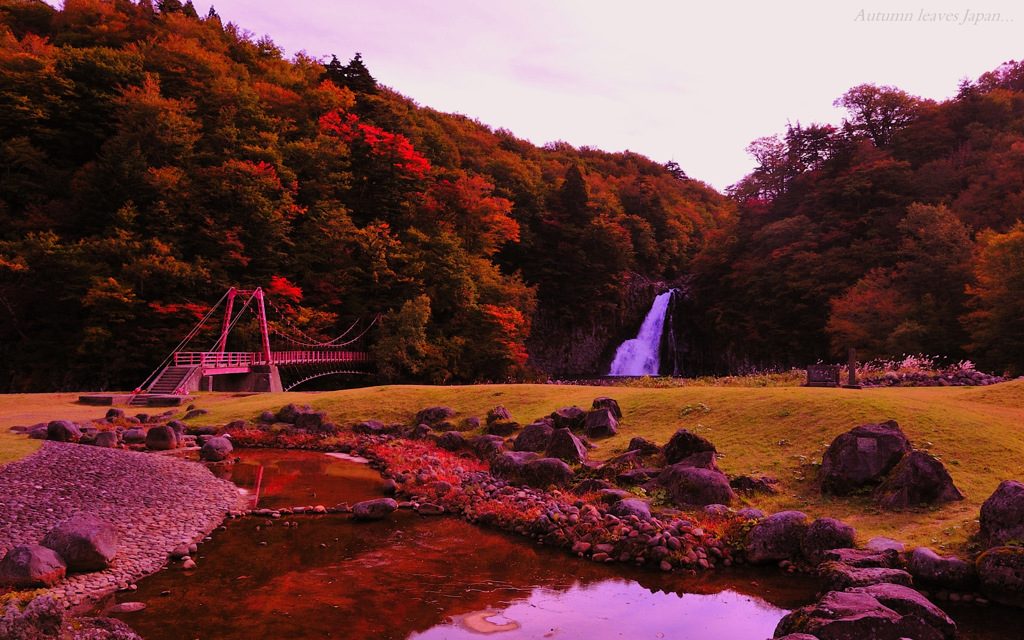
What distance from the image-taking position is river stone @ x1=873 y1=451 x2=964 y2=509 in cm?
965

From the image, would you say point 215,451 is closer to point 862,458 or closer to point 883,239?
point 862,458

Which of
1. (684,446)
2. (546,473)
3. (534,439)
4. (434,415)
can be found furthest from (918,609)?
(434,415)

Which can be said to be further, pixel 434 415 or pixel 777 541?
pixel 434 415

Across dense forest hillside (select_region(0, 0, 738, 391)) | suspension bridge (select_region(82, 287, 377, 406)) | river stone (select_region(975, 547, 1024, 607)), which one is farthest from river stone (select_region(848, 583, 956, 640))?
dense forest hillside (select_region(0, 0, 738, 391))

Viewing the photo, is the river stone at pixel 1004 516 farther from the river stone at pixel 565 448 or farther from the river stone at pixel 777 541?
the river stone at pixel 565 448

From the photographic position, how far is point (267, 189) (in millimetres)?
34188

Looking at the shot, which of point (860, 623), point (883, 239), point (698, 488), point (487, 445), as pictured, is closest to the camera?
point (860, 623)

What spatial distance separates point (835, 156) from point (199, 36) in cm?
4969

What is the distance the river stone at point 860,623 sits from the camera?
18.6 feet

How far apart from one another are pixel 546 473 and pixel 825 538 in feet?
18.2

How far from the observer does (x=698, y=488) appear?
1077cm

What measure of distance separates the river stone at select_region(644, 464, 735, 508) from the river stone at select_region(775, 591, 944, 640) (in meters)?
4.32

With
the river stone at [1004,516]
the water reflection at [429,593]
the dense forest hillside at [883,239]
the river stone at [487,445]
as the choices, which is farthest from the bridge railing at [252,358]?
the dense forest hillside at [883,239]

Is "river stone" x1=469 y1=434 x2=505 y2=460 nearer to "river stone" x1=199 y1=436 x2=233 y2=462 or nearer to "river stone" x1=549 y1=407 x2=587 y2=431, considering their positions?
"river stone" x1=549 y1=407 x2=587 y2=431
